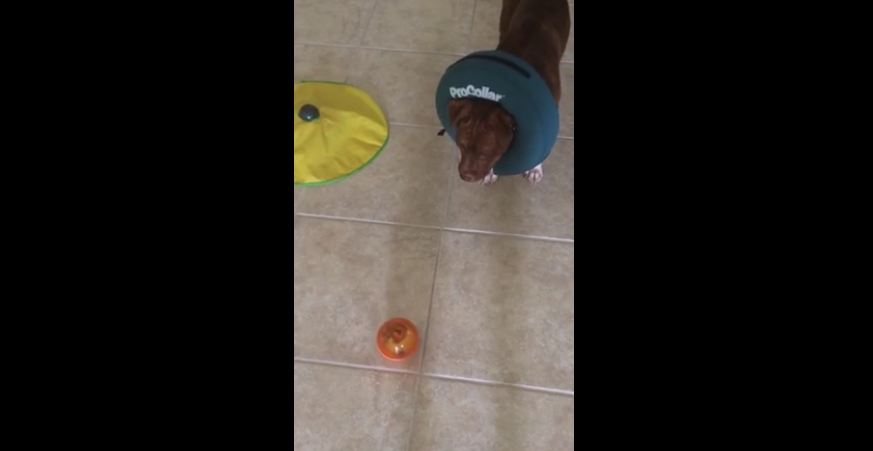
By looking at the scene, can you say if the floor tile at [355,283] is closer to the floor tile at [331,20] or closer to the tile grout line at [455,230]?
the tile grout line at [455,230]

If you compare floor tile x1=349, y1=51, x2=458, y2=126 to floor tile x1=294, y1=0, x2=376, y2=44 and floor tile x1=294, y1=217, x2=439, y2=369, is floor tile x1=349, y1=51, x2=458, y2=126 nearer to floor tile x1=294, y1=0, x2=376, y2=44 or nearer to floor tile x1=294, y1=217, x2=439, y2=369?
floor tile x1=294, y1=0, x2=376, y2=44

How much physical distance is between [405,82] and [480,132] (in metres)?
0.75

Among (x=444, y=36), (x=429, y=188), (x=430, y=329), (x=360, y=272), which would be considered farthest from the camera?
(x=444, y=36)

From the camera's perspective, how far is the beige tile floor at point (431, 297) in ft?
4.36

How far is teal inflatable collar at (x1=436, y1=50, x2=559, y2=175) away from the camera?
1.31 meters

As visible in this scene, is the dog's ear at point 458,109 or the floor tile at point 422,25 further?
the floor tile at point 422,25

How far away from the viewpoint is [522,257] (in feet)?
5.24

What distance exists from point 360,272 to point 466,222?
1.09 feet

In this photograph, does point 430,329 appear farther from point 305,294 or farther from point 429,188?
point 429,188

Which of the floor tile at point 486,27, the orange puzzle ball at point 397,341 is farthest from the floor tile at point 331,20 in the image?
the orange puzzle ball at point 397,341

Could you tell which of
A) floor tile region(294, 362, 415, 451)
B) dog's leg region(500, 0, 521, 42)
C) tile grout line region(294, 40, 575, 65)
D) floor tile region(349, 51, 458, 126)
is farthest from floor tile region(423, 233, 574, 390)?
tile grout line region(294, 40, 575, 65)

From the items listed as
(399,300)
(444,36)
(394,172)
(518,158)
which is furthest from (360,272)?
(444,36)

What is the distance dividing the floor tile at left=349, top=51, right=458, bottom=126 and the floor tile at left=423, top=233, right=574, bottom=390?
517 millimetres

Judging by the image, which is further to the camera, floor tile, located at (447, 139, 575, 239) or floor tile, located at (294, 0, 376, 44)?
floor tile, located at (294, 0, 376, 44)
